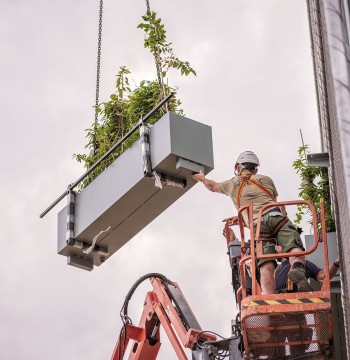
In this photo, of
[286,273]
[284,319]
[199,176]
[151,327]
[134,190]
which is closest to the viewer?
[284,319]

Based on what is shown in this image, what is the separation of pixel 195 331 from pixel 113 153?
273 centimetres

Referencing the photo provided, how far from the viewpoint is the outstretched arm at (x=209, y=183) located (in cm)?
1141

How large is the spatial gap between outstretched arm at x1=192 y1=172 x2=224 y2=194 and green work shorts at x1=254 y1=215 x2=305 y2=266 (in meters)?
0.77

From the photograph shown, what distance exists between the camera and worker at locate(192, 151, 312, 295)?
34.3 feet

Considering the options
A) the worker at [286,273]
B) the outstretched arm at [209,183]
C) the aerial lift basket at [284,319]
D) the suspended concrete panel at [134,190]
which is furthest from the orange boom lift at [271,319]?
the suspended concrete panel at [134,190]

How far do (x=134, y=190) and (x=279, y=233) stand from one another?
2.21m

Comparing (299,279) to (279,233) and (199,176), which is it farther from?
(199,176)

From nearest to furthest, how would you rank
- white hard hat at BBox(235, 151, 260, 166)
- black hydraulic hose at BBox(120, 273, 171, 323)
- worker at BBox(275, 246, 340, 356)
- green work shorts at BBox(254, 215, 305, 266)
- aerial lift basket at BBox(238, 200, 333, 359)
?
aerial lift basket at BBox(238, 200, 333, 359) → worker at BBox(275, 246, 340, 356) → green work shorts at BBox(254, 215, 305, 266) → white hard hat at BBox(235, 151, 260, 166) → black hydraulic hose at BBox(120, 273, 171, 323)

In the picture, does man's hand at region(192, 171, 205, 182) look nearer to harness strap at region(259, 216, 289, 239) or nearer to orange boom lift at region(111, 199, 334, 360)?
orange boom lift at region(111, 199, 334, 360)

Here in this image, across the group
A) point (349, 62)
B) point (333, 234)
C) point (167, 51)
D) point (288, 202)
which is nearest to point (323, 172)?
point (333, 234)

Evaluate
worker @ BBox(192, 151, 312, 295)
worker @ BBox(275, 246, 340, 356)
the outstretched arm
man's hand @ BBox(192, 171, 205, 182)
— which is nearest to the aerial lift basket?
worker @ BBox(275, 246, 340, 356)

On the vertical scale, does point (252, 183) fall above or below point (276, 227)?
above

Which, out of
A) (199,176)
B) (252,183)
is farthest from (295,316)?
(199,176)

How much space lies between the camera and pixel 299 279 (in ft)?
33.6
